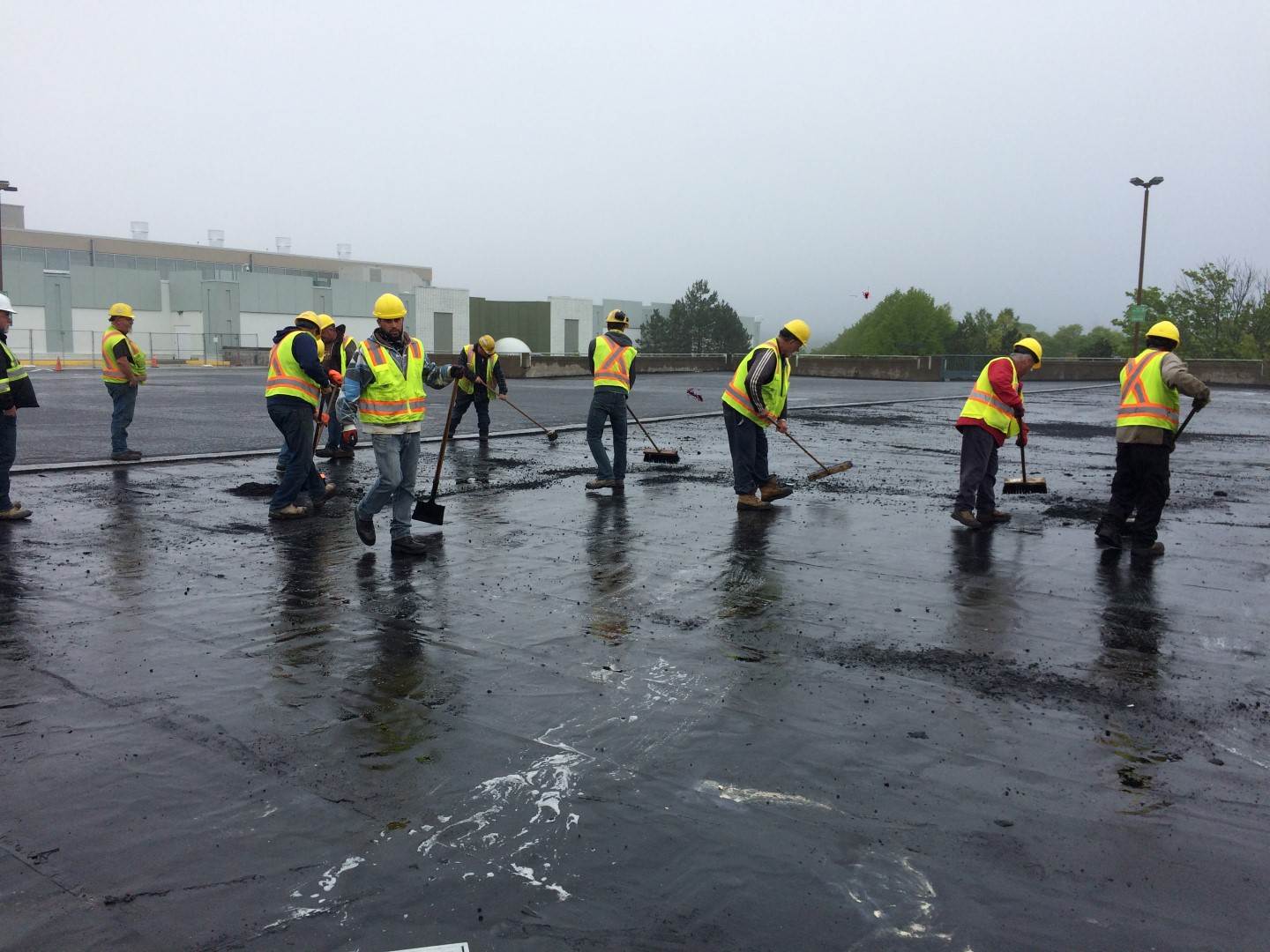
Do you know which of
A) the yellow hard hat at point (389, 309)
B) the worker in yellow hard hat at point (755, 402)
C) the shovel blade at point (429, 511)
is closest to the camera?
the yellow hard hat at point (389, 309)

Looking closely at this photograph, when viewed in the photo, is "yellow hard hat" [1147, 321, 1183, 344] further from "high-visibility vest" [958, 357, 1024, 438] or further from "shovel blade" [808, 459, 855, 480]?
"shovel blade" [808, 459, 855, 480]

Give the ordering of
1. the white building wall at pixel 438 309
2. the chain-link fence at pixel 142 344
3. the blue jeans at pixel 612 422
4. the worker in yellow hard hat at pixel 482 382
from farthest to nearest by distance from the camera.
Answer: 1. the white building wall at pixel 438 309
2. the chain-link fence at pixel 142 344
3. the worker in yellow hard hat at pixel 482 382
4. the blue jeans at pixel 612 422

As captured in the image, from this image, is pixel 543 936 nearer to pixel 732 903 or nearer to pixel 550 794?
pixel 732 903

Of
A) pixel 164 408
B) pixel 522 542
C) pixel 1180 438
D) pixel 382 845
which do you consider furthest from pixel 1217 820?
pixel 164 408

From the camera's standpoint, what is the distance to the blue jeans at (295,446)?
8.52 m

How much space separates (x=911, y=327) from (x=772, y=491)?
11759 centimetres

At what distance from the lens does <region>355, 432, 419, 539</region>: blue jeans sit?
738 centimetres

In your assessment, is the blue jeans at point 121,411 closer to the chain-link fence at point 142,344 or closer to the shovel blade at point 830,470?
the shovel blade at point 830,470

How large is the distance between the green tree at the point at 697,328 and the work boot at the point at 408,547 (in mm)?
96312

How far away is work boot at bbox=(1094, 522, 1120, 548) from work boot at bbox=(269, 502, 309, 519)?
6644 millimetres

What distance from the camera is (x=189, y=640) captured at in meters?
5.13

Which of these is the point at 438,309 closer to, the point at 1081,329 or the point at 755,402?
the point at 755,402

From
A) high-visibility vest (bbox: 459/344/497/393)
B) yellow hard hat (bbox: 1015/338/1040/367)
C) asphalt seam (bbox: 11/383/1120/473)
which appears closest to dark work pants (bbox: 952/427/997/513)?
yellow hard hat (bbox: 1015/338/1040/367)

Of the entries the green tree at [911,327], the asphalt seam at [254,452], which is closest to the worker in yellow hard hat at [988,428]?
the asphalt seam at [254,452]
